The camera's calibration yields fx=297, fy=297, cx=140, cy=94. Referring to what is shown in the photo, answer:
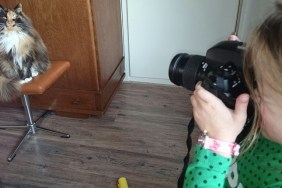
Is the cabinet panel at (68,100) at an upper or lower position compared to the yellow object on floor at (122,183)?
upper

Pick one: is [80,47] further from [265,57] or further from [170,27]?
[265,57]

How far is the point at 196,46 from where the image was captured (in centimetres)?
209

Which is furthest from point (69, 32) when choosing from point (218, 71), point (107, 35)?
point (218, 71)

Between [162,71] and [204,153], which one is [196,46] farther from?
[204,153]

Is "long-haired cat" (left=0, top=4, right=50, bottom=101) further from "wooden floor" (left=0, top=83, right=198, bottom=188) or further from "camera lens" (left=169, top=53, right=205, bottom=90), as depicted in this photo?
"camera lens" (left=169, top=53, right=205, bottom=90)

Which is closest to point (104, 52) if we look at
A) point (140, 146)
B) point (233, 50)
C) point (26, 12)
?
point (26, 12)

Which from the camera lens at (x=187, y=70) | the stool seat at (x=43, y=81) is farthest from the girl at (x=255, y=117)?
the stool seat at (x=43, y=81)

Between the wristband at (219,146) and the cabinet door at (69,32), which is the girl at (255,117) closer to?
the wristband at (219,146)

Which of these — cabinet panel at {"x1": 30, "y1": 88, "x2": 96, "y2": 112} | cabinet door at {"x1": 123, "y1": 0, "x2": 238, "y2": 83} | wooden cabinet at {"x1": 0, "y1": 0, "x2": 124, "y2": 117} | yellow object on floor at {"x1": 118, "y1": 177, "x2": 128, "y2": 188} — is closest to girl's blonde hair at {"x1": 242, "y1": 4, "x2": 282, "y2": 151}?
yellow object on floor at {"x1": 118, "y1": 177, "x2": 128, "y2": 188}

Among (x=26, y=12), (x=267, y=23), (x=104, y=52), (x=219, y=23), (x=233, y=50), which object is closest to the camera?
(x=267, y=23)

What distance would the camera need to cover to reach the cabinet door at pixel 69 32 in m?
1.60

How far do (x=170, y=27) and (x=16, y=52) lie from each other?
1.07 m

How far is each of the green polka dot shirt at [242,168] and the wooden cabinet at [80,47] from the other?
119 cm

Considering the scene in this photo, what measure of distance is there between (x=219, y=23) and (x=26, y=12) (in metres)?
1.20
